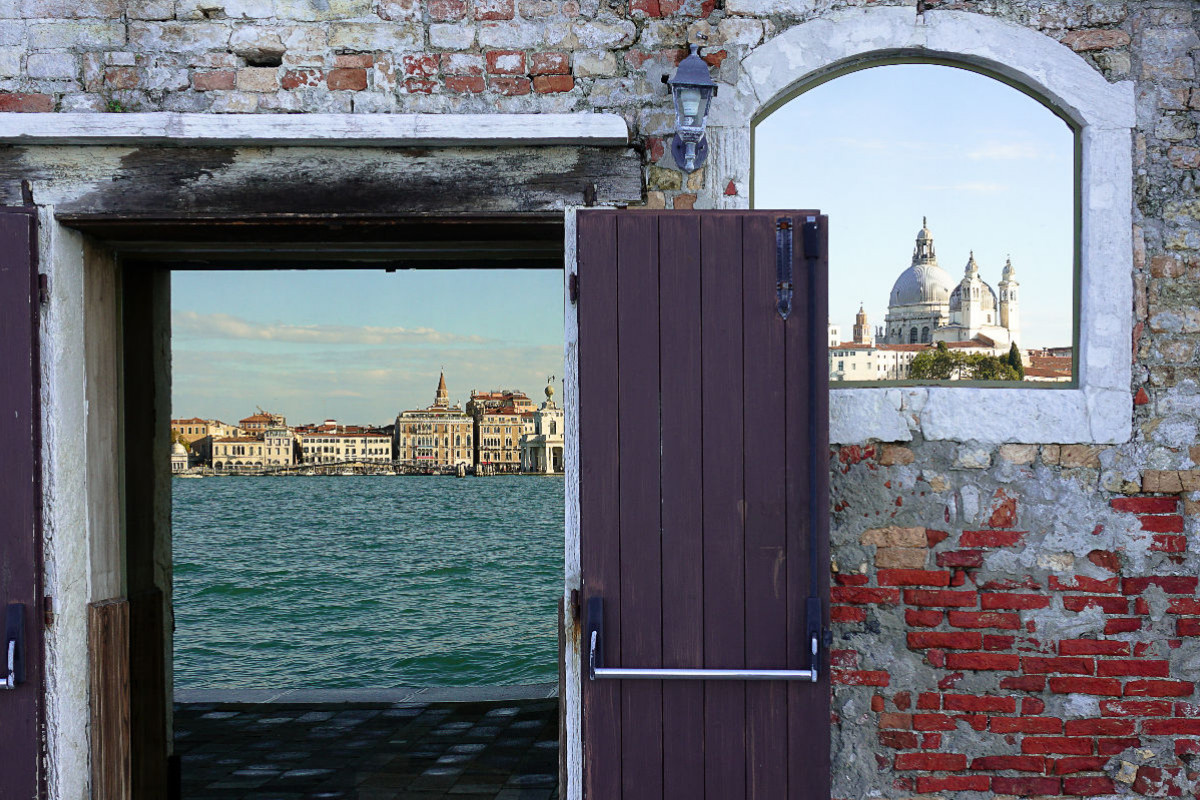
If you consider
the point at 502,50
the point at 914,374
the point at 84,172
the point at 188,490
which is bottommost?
the point at 188,490

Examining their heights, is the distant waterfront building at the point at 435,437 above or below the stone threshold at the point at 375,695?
below

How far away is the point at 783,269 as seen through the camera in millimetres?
2842

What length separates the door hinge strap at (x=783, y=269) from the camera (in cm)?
284

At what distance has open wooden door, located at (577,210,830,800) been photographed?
2.84 metres

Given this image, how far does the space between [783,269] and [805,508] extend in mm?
708

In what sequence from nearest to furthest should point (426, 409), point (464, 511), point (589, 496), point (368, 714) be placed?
point (589, 496), point (368, 714), point (464, 511), point (426, 409)

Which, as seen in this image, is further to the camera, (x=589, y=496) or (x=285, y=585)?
(x=285, y=585)

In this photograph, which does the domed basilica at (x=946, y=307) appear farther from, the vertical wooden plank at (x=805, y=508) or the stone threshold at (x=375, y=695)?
the stone threshold at (x=375, y=695)

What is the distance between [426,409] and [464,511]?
906 cm

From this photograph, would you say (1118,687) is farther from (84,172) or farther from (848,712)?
(84,172)

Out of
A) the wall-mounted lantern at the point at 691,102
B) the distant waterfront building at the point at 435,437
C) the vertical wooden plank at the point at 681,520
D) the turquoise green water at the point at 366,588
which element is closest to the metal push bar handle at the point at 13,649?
the vertical wooden plank at the point at 681,520

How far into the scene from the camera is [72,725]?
3.01 metres

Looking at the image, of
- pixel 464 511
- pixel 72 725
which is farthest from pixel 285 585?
pixel 72 725

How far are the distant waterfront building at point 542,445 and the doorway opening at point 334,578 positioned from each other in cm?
40
